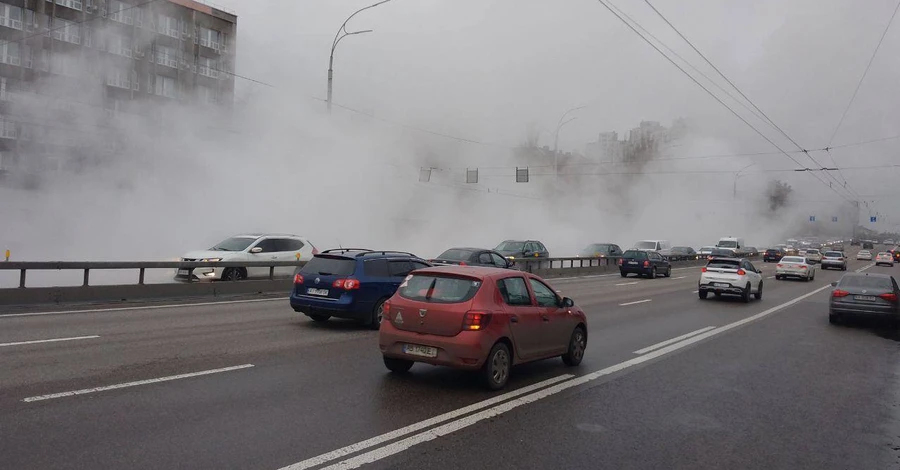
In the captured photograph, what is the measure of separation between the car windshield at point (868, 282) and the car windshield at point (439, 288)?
36.6ft

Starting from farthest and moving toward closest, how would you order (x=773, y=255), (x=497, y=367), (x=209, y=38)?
(x=773, y=255) < (x=209, y=38) < (x=497, y=367)

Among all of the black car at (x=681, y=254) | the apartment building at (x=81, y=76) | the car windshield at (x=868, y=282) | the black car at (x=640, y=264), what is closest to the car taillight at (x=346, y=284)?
the car windshield at (x=868, y=282)

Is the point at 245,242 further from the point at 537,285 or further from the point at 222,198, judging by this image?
the point at 537,285

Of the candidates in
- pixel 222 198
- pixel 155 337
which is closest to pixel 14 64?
pixel 222 198

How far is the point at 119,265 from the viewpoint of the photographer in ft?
41.6

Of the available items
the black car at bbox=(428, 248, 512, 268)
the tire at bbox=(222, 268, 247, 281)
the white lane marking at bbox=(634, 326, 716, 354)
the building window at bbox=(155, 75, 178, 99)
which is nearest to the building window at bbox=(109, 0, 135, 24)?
the building window at bbox=(155, 75, 178, 99)

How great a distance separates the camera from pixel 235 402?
17.8 feet

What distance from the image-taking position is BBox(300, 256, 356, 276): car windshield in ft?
33.5

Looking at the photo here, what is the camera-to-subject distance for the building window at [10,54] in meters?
16.2

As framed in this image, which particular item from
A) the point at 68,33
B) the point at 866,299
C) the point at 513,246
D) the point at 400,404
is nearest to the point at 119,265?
the point at 68,33

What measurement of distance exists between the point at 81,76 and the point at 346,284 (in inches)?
483

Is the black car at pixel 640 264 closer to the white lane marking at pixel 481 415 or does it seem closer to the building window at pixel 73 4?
the white lane marking at pixel 481 415

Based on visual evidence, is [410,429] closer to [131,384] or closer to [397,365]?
[397,365]

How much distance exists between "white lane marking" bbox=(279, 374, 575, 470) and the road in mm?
22
